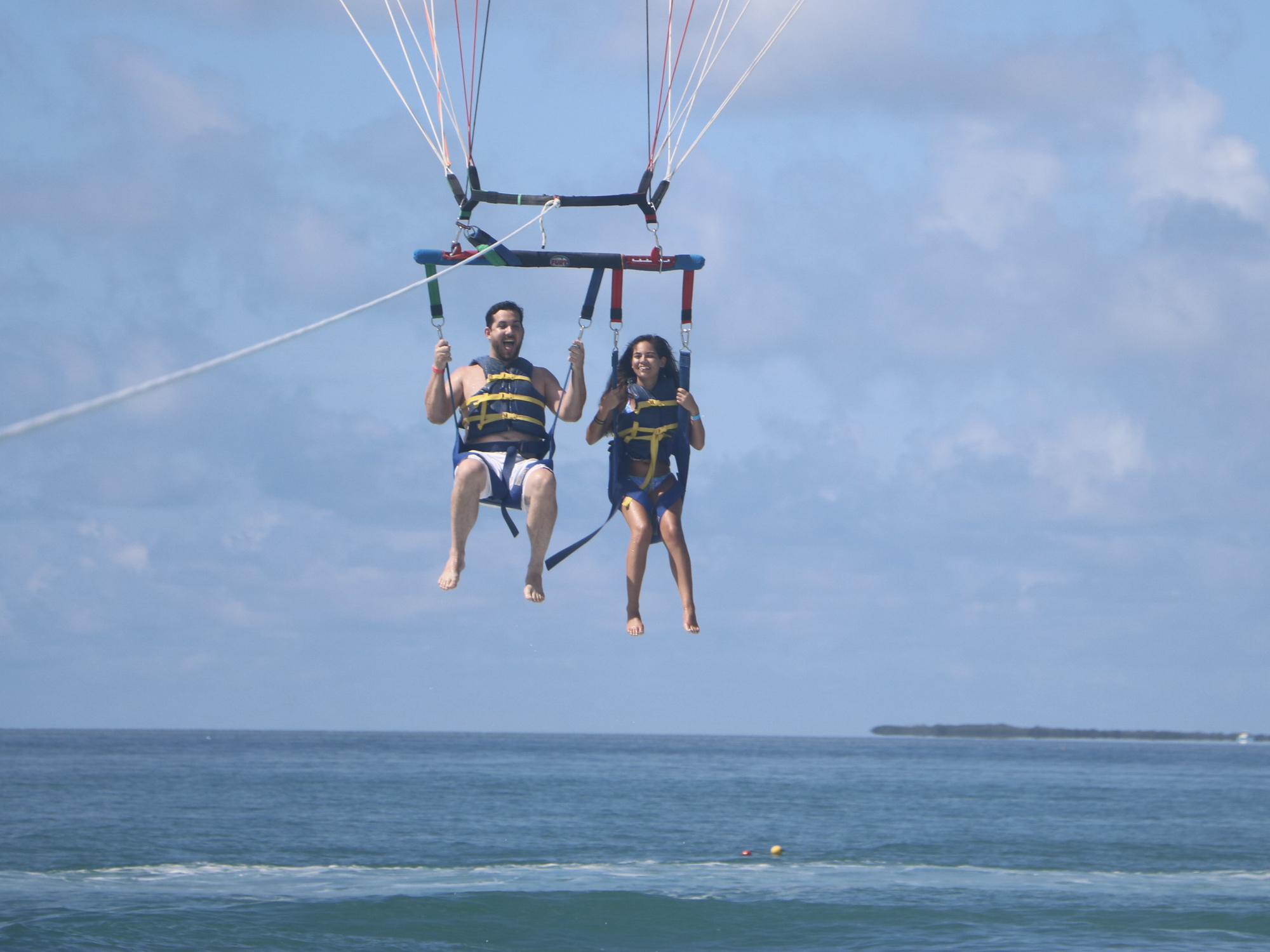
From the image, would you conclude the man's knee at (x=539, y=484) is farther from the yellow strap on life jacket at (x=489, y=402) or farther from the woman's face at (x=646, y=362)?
the woman's face at (x=646, y=362)

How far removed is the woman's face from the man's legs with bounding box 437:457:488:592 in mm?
1499

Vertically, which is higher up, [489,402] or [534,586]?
[489,402]

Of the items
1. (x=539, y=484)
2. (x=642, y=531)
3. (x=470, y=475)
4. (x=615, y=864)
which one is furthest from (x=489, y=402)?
(x=615, y=864)

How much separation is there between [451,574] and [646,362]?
7.38 feet

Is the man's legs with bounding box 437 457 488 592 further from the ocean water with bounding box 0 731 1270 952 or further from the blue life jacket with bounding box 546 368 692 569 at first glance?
the ocean water with bounding box 0 731 1270 952

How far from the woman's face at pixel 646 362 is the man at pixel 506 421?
26.4 inches

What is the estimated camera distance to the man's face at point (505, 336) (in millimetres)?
11203

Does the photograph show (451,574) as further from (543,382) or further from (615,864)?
(615,864)

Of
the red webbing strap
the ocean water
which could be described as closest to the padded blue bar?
the red webbing strap

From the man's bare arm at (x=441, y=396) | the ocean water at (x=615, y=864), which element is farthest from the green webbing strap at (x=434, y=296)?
the ocean water at (x=615, y=864)

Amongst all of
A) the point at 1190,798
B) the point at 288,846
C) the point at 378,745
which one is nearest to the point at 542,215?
the point at 288,846

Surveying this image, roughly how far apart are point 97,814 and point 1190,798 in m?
64.5

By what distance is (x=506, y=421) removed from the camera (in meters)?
11.1

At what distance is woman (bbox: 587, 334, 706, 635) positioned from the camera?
11594mm
